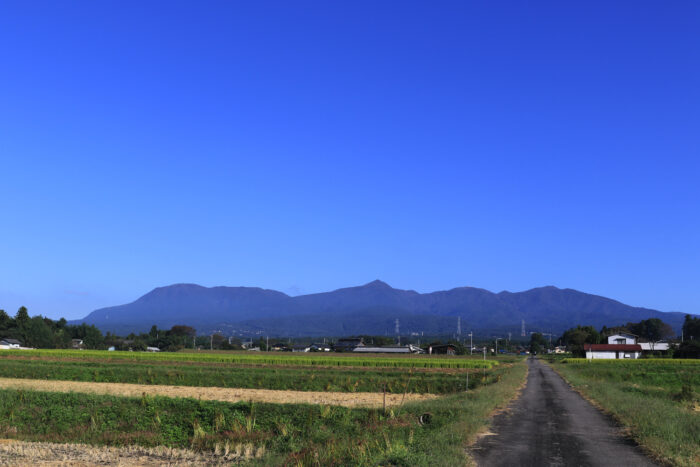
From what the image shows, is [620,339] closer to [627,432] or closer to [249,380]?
[249,380]

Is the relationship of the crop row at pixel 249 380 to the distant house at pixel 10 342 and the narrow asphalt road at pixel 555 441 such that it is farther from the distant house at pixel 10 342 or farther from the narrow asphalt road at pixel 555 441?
the distant house at pixel 10 342

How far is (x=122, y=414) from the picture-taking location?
29.3 meters

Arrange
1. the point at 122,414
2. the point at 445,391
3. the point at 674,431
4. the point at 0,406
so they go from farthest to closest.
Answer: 1. the point at 445,391
2. the point at 0,406
3. the point at 122,414
4. the point at 674,431

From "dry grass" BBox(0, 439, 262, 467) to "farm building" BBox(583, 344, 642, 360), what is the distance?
136253 mm

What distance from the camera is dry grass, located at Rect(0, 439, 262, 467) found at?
21.5 meters

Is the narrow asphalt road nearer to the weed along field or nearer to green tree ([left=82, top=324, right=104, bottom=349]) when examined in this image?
the weed along field

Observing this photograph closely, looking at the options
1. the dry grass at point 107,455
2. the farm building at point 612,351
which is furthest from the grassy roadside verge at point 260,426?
the farm building at point 612,351

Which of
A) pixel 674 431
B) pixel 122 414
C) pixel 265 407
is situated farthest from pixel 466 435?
pixel 122 414

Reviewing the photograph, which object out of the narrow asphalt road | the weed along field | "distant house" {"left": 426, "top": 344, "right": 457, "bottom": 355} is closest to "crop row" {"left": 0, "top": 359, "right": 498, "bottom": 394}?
the weed along field

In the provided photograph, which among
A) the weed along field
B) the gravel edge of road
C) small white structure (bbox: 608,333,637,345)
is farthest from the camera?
small white structure (bbox: 608,333,637,345)

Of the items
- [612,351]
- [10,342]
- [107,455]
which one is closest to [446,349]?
[612,351]

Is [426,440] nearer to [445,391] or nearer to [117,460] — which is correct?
[117,460]

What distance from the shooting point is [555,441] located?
2162 cm

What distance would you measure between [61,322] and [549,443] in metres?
186
